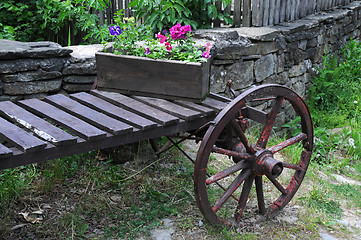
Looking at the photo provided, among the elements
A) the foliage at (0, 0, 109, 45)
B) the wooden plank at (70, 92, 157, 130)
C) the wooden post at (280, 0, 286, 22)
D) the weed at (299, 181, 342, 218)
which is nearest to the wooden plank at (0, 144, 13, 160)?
the wooden plank at (70, 92, 157, 130)

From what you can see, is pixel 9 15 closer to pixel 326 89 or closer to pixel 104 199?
pixel 104 199

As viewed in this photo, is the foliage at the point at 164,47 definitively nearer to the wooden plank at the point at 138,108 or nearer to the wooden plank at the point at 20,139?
the wooden plank at the point at 138,108

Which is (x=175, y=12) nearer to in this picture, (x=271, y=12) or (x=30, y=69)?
(x=271, y=12)

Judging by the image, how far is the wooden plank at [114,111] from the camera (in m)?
2.36

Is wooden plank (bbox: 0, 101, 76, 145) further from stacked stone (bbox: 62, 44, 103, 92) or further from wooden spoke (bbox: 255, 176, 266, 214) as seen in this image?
wooden spoke (bbox: 255, 176, 266, 214)

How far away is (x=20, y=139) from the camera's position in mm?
2047

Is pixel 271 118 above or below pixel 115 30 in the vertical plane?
below

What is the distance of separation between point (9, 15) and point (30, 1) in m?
0.32

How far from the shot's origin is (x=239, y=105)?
2.50m

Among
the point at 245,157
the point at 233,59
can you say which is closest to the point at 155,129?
the point at 245,157

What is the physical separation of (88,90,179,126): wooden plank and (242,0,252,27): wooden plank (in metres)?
2.45

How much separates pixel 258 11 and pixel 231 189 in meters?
2.76

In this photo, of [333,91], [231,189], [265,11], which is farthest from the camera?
[333,91]

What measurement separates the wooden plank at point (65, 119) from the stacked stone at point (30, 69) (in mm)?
637
